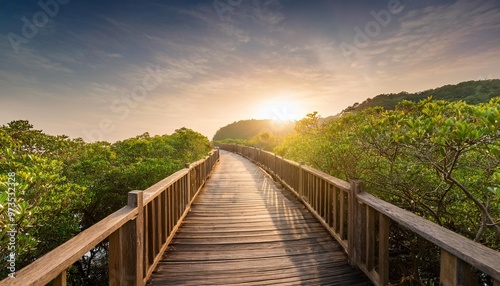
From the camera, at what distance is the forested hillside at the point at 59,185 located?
2582 mm

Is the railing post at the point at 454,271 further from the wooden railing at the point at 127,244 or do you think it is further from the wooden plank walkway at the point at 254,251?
the wooden railing at the point at 127,244

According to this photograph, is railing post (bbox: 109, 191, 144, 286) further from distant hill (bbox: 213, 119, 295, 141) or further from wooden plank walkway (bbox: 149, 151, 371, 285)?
distant hill (bbox: 213, 119, 295, 141)

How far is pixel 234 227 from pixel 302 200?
213cm

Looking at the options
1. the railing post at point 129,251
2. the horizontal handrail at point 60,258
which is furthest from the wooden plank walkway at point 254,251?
the horizontal handrail at point 60,258

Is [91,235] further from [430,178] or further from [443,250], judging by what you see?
[430,178]

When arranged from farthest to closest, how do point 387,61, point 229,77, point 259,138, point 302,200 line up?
point 259,138 < point 229,77 < point 387,61 < point 302,200

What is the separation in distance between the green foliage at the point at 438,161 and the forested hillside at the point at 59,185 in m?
4.08

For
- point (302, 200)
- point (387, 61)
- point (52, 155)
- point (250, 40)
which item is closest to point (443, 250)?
point (302, 200)

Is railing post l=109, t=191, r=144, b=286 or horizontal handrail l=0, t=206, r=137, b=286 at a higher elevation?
horizontal handrail l=0, t=206, r=137, b=286

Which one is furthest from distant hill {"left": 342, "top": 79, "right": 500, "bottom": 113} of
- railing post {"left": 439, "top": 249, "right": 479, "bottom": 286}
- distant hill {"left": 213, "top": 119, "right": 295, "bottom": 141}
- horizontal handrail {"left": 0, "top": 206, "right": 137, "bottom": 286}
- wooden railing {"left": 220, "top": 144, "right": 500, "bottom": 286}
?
distant hill {"left": 213, "top": 119, "right": 295, "bottom": 141}

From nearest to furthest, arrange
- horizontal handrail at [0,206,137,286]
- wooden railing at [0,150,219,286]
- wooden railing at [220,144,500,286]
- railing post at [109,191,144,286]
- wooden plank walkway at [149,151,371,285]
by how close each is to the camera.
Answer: horizontal handrail at [0,206,137,286] → wooden railing at [0,150,219,286] → wooden railing at [220,144,500,286] → railing post at [109,191,144,286] → wooden plank walkway at [149,151,371,285]

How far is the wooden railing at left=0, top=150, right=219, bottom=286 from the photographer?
1.14 m

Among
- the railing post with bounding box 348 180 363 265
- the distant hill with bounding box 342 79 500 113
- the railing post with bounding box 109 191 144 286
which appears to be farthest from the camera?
the distant hill with bounding box 342 79 500 113

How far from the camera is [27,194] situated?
3.08 m
